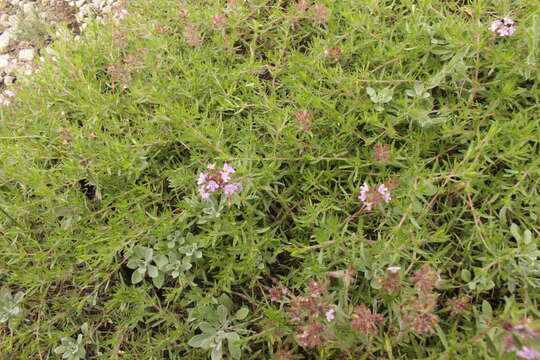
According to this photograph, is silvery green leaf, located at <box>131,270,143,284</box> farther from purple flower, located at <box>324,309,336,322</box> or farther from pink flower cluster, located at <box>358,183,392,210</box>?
pink flower cluster, located at <box>358,183,392,210</box>

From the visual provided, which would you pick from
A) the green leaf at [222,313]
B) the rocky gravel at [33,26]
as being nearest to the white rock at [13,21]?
the rocky gravel at [33,26]

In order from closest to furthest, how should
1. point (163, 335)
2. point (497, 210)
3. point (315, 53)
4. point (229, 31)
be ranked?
1. point (497, 210)
2. point (163, 335)
3. point (315, 53)
4. point (229, 31)

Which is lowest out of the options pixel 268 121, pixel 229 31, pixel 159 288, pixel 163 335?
pixel 163 335

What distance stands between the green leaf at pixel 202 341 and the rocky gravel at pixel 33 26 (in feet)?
10.6

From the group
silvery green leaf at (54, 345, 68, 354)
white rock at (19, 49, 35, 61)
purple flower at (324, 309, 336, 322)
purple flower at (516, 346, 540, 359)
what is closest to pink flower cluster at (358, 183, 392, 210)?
purple flower at (324, 309, 336, 322)

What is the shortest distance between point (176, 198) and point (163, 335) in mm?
854

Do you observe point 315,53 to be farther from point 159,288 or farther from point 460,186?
point 159,288

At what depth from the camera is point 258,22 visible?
9.32 ft

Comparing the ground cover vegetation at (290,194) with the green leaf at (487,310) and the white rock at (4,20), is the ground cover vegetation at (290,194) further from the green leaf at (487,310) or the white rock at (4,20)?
the white rock at (4,20)

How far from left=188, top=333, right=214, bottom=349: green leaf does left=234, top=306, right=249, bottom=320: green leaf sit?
0.17m

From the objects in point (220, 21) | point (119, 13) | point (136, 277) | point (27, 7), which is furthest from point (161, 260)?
point (27, 7)

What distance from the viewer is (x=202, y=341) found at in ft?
6.97

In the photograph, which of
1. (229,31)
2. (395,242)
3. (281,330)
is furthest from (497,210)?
(229,31)

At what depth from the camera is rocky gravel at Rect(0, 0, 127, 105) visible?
13.5ft
